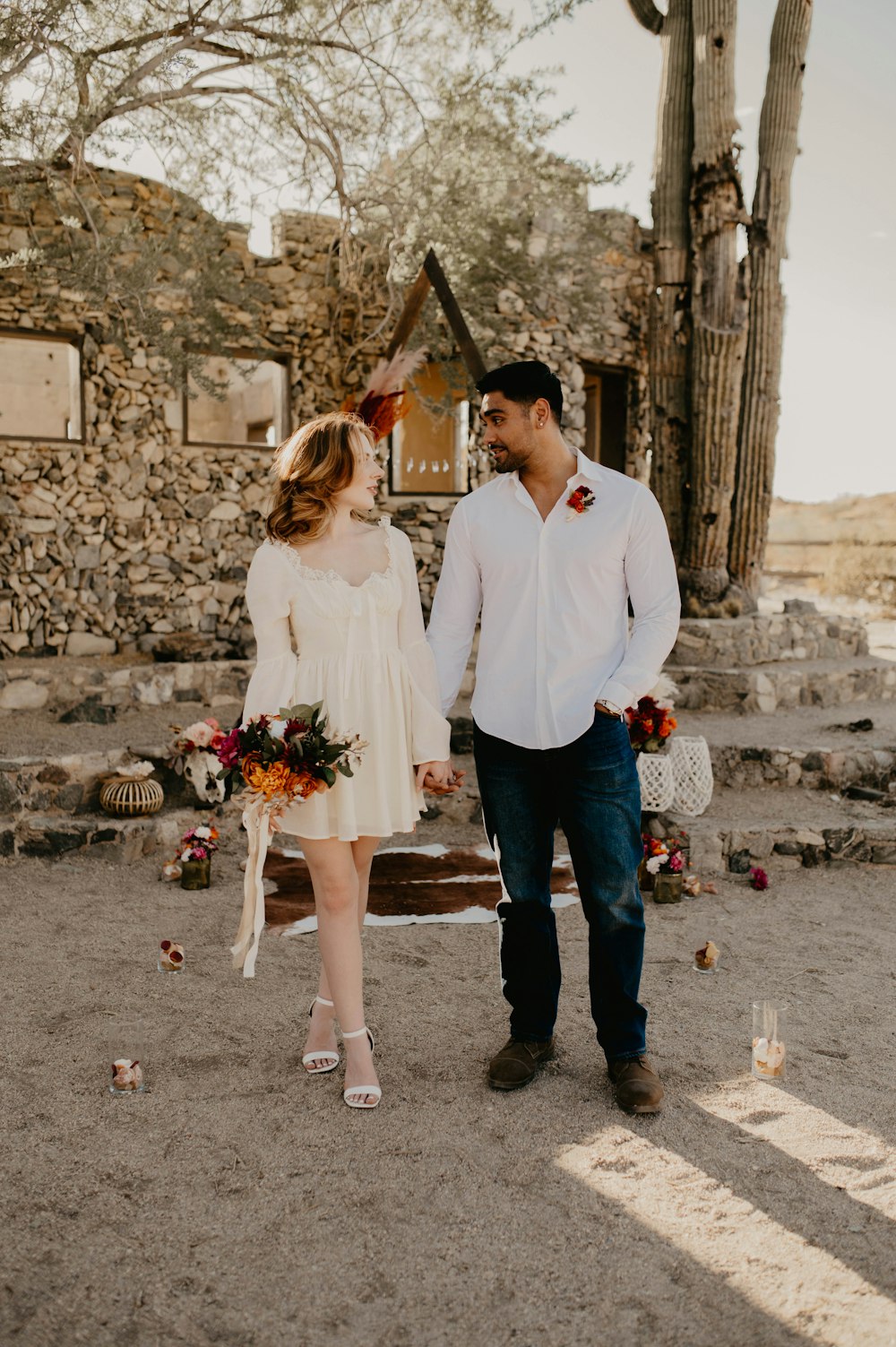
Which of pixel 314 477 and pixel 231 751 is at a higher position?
pixel 314 477

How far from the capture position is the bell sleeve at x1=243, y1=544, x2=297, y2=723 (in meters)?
3.08

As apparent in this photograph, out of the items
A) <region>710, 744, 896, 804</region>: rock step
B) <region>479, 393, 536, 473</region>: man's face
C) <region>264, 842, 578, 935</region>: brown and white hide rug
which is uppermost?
<region>479, 393, 536, 473</region>: man's face

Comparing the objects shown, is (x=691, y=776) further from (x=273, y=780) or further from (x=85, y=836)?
(x=273, y=780)

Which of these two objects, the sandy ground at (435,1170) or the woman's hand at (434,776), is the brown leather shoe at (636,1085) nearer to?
the sandy ground at (435,1170)

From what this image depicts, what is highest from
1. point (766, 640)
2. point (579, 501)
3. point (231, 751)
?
point (579, 501)

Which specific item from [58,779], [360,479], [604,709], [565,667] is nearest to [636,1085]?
[604,709]

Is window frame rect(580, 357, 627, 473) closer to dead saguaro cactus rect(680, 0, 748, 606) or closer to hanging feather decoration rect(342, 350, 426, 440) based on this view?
dead saguaro cactus rect(680, 0, 748, 606)

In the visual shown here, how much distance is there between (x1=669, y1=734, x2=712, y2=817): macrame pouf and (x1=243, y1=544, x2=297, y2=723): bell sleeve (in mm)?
3756

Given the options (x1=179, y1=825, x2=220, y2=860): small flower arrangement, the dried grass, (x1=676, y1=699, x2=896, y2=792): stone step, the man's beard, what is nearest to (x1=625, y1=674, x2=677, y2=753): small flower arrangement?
the man's beard

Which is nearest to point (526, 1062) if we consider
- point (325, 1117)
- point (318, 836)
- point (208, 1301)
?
point (325, 1117)

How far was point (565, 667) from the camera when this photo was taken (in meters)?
3.14

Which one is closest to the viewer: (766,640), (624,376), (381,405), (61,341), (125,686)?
(381,405)

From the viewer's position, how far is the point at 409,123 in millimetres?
9273

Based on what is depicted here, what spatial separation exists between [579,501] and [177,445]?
7665 millimetres
